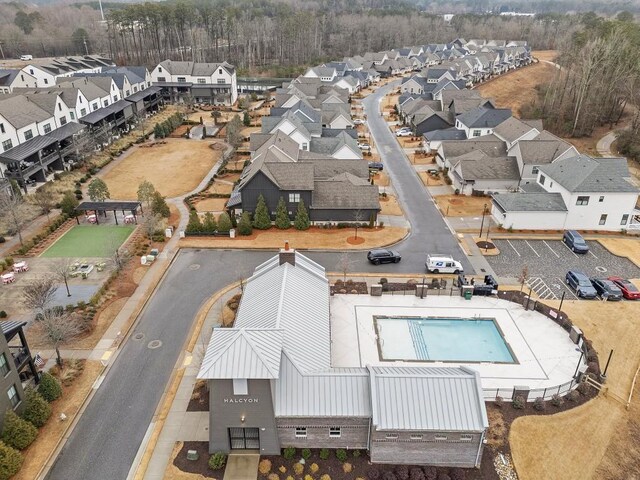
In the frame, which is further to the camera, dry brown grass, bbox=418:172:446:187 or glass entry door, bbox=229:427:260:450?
dry brown grass, bbox=418:172:446:187

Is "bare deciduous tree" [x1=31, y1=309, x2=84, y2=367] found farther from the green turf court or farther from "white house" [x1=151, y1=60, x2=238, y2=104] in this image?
"white house" [x1=151, y1=60, x2=238, y2=104]

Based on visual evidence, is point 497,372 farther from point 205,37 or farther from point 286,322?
point 205,37

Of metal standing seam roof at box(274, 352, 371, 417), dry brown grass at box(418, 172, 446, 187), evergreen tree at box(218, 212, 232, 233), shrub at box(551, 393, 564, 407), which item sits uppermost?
metal standing seam roof at box(274, 352, 371, 417)

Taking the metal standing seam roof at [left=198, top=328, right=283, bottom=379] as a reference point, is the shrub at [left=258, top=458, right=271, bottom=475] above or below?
below

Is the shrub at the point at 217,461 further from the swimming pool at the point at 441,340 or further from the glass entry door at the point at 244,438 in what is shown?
the swimming pool at the point at 441,340

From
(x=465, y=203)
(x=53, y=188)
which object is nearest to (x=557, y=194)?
(x=465, y=203)

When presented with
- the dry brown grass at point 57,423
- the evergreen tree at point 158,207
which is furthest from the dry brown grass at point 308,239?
the dry brown grass at point 57,423

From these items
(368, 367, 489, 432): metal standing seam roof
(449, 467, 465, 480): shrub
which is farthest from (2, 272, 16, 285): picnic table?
(449, 467, 465, 480): shrub
